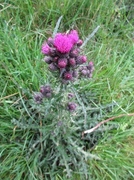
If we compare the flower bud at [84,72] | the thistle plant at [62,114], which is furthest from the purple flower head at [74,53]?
the flower bud at [84,72]

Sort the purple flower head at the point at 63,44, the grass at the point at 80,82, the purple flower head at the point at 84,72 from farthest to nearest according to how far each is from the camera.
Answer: the grass at the point at 80,82 < the purple flower head at the point at 84,72 < the purple flower head at the point at 63,44

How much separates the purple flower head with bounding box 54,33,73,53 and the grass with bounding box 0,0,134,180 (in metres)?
0.51

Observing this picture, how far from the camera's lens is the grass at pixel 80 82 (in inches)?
83.7

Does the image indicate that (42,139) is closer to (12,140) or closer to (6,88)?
(12,140)

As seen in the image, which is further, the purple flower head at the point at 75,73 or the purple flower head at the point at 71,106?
the purple flower head at the point at 71,106

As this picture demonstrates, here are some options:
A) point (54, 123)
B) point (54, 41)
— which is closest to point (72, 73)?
point (54, 41)

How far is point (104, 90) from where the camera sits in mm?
2357

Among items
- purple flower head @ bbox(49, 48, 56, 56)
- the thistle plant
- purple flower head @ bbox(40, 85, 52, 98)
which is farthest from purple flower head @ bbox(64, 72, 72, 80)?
purple flower head @ bbox(40, 85, 52, 98)

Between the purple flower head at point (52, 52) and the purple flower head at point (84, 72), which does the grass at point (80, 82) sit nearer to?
the purple flower head at point (84, 72)

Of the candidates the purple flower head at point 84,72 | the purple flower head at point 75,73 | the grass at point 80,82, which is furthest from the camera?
the grass at point 80,82

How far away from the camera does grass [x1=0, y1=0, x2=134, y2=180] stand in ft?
6.98

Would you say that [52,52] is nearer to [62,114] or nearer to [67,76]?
[67,76]

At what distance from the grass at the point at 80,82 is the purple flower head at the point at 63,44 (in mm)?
509

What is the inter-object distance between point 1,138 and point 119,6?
4.86 ft
